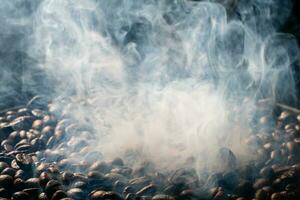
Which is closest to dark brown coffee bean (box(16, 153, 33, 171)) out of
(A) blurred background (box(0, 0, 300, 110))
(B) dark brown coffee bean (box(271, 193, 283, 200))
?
(A) blurred background (box(0, 0, 300, 110))

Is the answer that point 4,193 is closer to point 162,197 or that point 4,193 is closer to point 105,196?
point 105,196

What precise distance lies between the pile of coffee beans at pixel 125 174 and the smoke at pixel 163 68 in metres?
0.22

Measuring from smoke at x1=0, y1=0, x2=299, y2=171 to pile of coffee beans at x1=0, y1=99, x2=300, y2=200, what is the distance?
0.71 feet

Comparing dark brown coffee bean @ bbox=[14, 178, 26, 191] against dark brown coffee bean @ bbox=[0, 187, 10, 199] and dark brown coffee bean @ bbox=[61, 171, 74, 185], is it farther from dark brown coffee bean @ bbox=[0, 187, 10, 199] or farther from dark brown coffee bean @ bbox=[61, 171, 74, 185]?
dark brown coffee bean @ bbox=[61, 171, 74, 185]

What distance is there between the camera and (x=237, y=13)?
5836 mm

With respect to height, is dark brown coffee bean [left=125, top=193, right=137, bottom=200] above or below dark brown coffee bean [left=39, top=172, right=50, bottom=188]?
below

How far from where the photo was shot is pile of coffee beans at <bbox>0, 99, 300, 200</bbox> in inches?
124

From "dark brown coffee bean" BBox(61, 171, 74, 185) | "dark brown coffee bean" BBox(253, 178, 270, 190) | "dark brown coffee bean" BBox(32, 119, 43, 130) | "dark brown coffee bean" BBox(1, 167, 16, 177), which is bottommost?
"dark brown coffee bean" BBox(253, 178, 270, 190)

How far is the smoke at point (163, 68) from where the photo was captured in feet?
13.3

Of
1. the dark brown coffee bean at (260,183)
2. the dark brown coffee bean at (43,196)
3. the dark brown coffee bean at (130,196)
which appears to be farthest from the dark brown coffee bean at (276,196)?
the dark brown coffee bean at (43,196)

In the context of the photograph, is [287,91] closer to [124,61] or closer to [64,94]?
[124,61]

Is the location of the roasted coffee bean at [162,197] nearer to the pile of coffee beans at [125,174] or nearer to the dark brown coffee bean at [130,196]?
the pile of coffee beans at [125,174]

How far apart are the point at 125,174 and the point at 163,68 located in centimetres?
208

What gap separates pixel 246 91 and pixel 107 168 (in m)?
2.13
